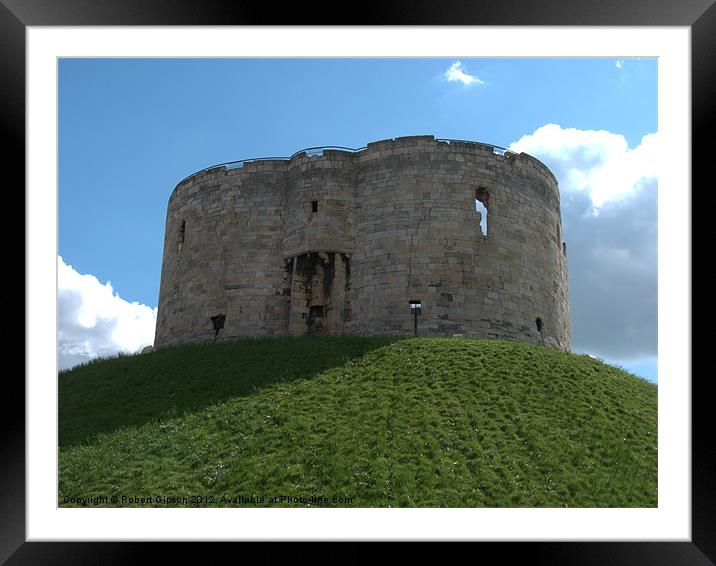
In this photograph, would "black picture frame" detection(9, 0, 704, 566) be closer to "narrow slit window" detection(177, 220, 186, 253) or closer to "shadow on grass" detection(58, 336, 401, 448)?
"shadow on grass" detection(58, 336, 401, 448)

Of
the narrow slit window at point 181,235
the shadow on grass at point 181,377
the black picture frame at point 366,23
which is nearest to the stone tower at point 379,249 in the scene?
the narrow slit window at point 181,235

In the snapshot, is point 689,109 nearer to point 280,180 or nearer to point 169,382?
point 169,382

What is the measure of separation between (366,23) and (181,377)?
42.6ft

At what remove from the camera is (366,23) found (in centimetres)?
822

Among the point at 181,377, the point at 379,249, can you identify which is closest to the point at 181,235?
the point at 379,249

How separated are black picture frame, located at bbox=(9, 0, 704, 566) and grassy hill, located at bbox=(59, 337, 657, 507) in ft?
15.1

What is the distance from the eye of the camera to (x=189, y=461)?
14.1m

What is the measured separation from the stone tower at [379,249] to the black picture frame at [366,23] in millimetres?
14158

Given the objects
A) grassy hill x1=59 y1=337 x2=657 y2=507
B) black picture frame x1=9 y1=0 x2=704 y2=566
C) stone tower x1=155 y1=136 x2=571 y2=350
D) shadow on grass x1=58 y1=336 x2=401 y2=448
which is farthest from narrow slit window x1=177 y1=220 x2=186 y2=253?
black picture frame x1=9 y1=0 x2=704 y2=566

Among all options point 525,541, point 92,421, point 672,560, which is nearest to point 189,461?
point 92,421

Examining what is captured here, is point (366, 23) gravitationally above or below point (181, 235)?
above

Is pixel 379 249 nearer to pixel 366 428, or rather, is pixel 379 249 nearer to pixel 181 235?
pixel 181 235

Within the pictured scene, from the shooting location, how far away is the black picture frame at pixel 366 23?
25.8ft

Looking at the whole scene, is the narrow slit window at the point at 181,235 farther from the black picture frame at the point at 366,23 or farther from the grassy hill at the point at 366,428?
the black picture frame at the point at 366,23
